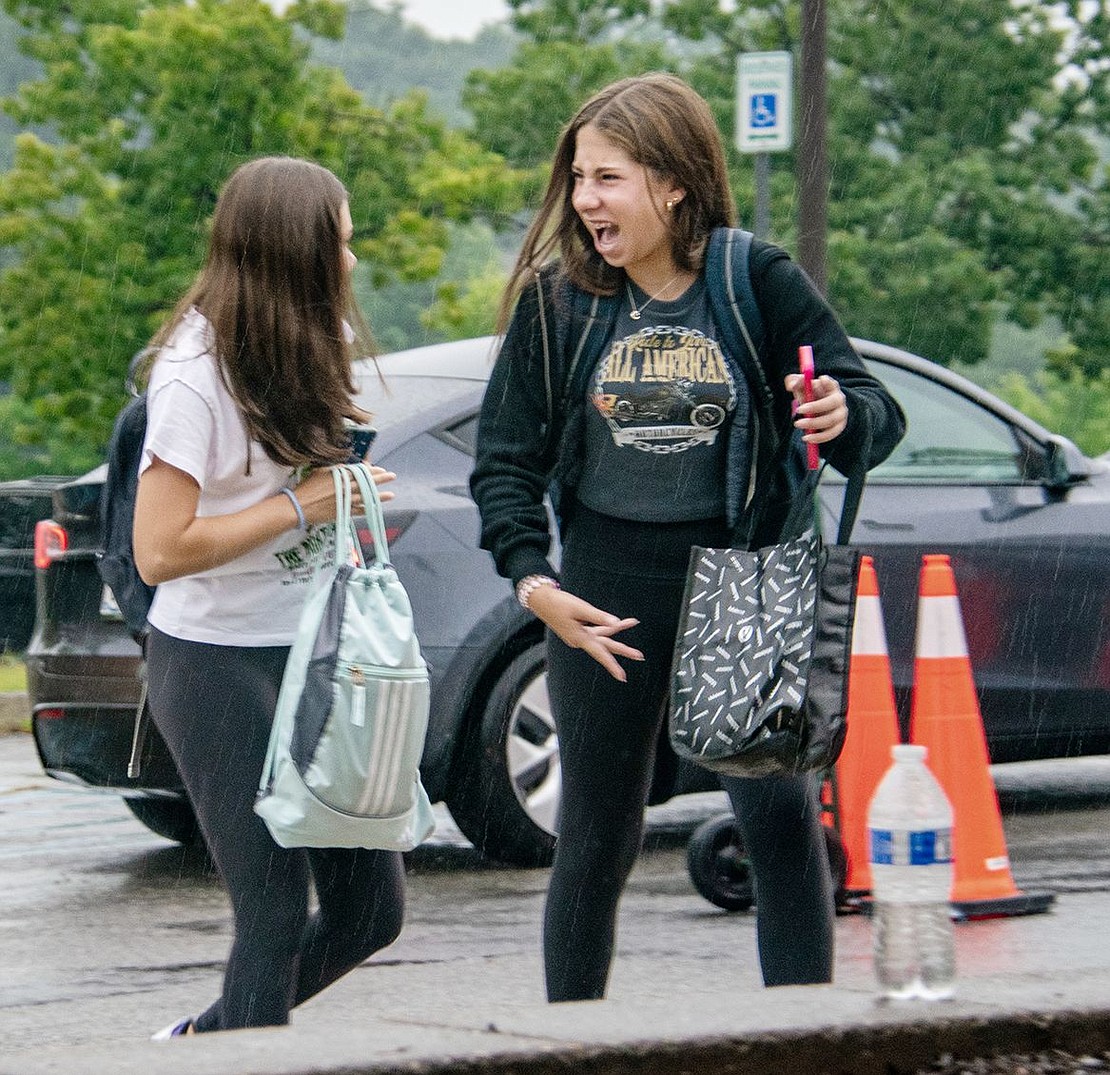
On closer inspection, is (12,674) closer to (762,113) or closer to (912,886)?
(762,113)

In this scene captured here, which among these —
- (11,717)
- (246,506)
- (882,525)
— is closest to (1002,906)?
(882,525)

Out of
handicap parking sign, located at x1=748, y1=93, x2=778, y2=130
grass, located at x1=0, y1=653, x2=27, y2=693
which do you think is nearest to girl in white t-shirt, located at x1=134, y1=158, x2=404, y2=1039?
grass, located at x1=0, y1=653, x2=27, y2=693

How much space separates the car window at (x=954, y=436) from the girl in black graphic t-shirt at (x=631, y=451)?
3.91 m

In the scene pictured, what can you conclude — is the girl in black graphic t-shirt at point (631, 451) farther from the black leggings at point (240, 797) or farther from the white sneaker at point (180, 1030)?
the white sneaker at point (180, 1030)

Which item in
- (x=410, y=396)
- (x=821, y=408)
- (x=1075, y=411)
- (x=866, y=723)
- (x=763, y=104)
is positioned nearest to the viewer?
(x=821, y=408)

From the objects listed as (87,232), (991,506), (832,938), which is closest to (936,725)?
(991,506)

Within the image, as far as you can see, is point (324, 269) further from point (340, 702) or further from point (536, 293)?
point (340, 702)

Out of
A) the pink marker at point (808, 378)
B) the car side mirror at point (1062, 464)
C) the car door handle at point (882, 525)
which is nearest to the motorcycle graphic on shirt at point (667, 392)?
the pink marker at point (808, 378)

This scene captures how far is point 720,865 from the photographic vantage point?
19.3ft

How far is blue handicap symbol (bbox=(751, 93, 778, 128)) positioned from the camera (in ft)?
37.9

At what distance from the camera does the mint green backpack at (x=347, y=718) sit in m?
3.23

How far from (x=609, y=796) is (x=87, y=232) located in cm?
2601

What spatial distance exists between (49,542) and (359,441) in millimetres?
3399

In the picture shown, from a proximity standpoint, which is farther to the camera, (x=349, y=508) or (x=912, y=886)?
(x=912, y=886)
